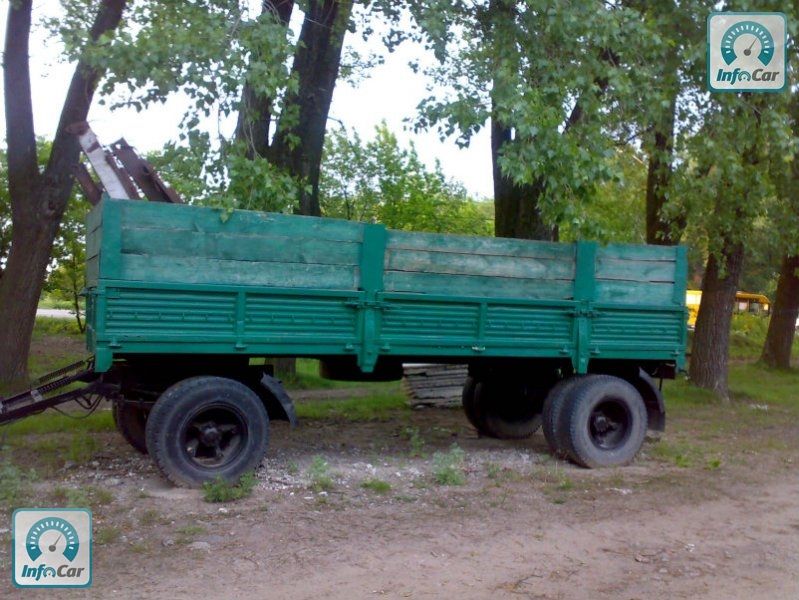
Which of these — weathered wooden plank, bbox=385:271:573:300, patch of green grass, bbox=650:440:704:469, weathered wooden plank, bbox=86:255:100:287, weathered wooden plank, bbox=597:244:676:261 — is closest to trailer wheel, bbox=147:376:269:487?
weathered wooden plank, bbox=86:255:100:287

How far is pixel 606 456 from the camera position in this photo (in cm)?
957

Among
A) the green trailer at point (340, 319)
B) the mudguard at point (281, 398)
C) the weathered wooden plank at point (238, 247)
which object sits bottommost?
the mudguard at point (281, 398)

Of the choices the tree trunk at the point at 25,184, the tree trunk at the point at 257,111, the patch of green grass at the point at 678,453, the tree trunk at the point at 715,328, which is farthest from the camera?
the tree trunk at the point at 715,328

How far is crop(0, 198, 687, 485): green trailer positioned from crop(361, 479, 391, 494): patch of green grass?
3.09 feet

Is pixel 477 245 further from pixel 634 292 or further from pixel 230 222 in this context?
pixel 230 222

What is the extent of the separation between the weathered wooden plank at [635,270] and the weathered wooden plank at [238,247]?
9.00ft

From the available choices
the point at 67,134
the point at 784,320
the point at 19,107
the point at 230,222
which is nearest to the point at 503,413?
the point at 230,222

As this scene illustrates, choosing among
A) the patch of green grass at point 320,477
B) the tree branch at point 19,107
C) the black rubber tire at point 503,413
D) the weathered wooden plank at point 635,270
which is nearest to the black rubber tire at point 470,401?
the black rubber tire at point 503,413

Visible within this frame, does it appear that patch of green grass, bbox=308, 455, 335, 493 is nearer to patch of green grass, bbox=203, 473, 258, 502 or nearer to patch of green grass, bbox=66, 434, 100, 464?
patch of green grass, bbox=203, 473, 258, 502

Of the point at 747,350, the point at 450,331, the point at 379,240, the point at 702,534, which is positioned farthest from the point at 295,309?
the point at 747,350

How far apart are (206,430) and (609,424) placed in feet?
13.9

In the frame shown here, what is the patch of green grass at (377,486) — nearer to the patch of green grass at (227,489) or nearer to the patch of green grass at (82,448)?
the patch of green grass at (227,489)

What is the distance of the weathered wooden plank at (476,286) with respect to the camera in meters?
8.77

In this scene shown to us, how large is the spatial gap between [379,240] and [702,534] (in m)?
3.69
